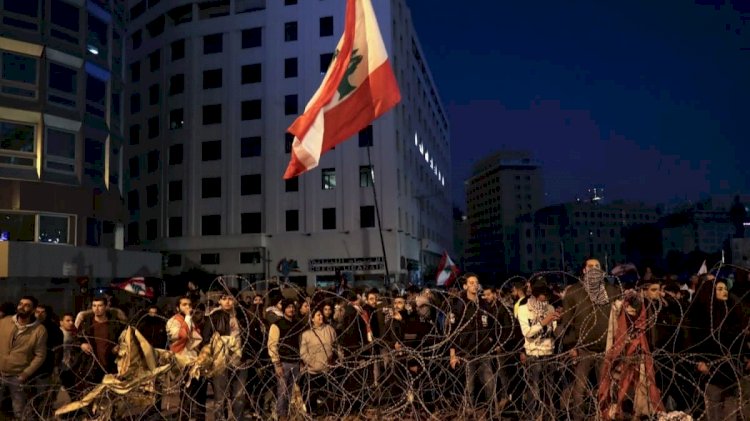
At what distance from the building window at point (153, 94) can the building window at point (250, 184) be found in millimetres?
9528

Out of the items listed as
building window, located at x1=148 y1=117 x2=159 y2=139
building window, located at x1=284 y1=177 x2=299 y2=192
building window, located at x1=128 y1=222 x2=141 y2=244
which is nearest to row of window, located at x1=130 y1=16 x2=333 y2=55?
building window, located at x1=148 y1=117 x2=159 y2=139

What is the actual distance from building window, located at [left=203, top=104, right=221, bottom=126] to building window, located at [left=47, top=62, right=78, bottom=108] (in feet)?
61.3

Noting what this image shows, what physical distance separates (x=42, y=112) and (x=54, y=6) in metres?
4.18

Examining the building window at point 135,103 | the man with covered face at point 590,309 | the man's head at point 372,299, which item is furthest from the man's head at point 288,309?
the building window at point 135,103

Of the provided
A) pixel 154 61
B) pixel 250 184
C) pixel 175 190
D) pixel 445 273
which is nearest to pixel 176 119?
pixel 175 190

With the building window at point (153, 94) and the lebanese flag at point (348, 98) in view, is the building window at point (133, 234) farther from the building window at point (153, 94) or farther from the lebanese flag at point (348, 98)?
the lebanese flag at point (348, 98)

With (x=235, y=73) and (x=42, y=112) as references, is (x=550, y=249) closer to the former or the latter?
(x=235, y=73)

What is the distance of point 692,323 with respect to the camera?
7391 millimetres

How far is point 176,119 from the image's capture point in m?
45.0

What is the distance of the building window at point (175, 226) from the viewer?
43.6 metres

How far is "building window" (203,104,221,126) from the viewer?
144ft

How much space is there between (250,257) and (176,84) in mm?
13402

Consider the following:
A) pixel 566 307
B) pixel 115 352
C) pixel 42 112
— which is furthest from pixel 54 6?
pixel 566 307

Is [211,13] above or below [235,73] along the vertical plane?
above
